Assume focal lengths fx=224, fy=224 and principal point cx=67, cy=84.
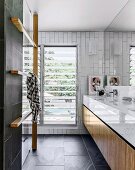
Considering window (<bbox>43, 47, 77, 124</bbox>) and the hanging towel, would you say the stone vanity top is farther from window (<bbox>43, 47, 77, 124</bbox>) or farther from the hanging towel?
window (<bbox>43, 47, 77, 124</bbox>)

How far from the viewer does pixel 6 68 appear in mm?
1806

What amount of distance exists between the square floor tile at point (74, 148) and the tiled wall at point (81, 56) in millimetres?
681

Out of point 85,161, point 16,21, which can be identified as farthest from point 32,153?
point 16,21

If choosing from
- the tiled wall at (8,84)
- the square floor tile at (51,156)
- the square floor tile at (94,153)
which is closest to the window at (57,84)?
the square floor tile at (94,153)

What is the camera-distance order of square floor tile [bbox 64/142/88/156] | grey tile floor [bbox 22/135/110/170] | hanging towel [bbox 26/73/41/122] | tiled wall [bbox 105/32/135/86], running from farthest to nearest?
square floor tile [bbox 64/142/88/156] → tiled wall [bbox 105/32/135/86] → grey tile floor [bbox 22/135/110/170] → hanging towel [bbox 26/73/41/122]

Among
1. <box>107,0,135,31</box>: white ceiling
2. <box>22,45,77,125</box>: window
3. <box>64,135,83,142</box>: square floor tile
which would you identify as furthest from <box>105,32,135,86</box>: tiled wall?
<box>64,135,83,142</box>: square floor tile

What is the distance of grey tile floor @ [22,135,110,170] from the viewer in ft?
9.79

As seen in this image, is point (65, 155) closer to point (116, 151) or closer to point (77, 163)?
point (77, 163)

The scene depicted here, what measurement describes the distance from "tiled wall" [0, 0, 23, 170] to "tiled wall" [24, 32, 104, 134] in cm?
239

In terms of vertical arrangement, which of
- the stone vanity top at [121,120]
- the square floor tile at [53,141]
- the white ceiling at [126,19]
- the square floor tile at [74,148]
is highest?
the white ceiling at [126,19]

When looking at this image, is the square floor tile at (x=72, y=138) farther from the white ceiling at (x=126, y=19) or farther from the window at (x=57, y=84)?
the white ceiling at (x=126, y=19)

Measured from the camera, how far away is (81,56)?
475 centimetres

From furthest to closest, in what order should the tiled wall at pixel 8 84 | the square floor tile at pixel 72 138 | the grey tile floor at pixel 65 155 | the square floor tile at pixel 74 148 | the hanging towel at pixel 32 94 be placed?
the square floor tile at pixel 72 138 → the square floor tile at pixel 74 148 → the grey tile floor at pixel 65 155 → the hanging towel at pixel 32 94 → the tiled wall at pixel 8 84

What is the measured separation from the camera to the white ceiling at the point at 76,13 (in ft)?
10.3
